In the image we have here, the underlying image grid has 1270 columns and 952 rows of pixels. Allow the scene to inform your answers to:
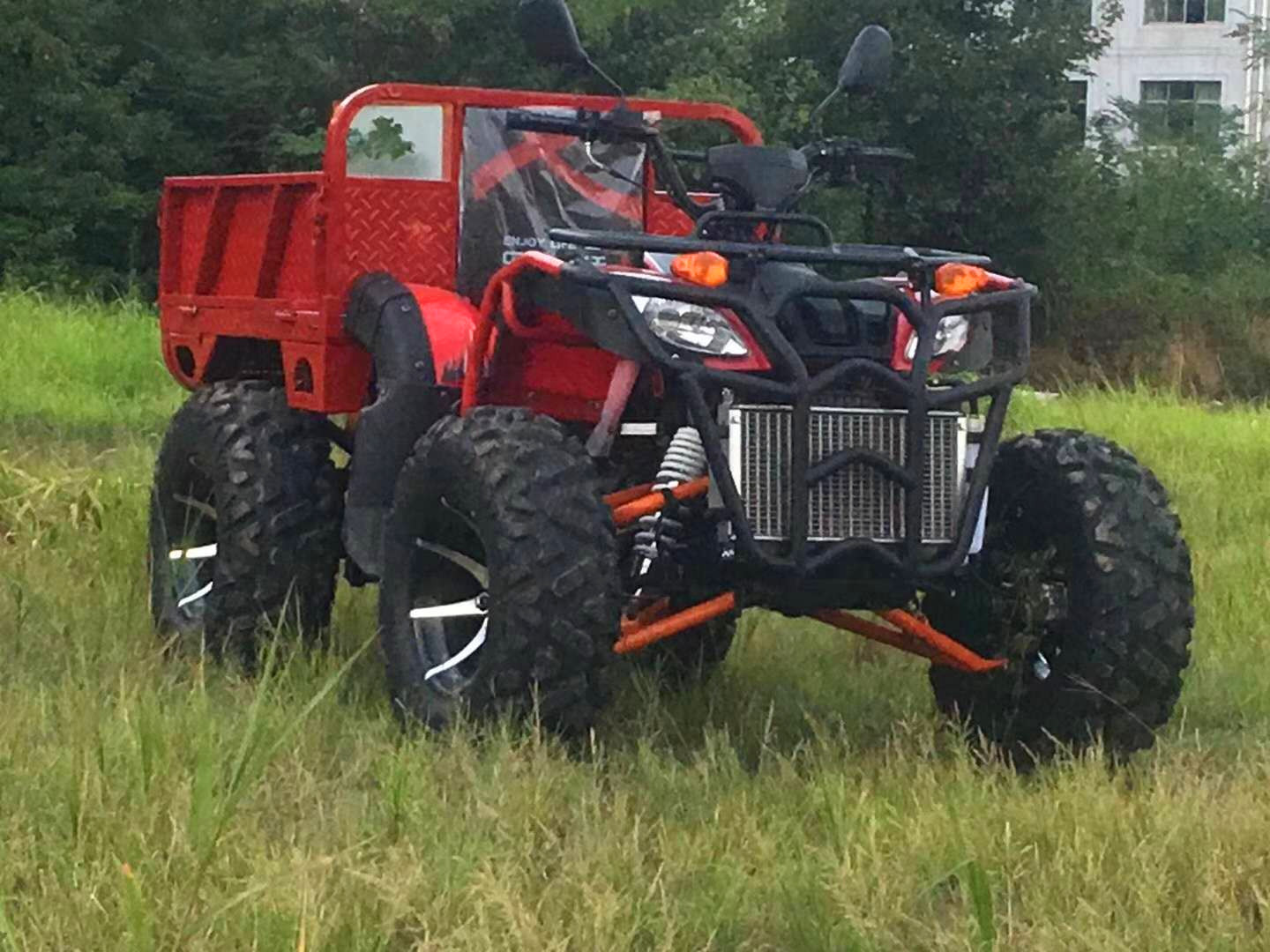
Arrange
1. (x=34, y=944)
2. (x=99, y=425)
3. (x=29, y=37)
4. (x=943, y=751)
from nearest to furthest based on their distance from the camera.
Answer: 1. (x=34, y=944)
2. (x=943, y=751)
3. (x=99, y=425)
4. (x=29, y=37)

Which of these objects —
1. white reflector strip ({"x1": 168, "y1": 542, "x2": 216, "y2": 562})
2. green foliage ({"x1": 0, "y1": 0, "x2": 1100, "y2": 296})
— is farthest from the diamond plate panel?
green foliage ({"x1": 0, "y1": 0, "x2": 1100, "y2": 296})

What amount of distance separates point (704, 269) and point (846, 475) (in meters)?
0.56

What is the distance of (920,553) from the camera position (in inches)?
185

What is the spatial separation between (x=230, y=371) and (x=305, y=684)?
1880mm

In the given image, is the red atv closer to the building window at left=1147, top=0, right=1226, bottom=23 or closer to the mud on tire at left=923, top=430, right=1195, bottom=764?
the mud on tire at left=923, top=430, right=1195, bottom=764

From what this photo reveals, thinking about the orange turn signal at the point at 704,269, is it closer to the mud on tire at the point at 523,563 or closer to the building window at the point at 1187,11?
the mud on tire at the point at 523,563

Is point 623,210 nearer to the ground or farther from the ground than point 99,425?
farther from the ground

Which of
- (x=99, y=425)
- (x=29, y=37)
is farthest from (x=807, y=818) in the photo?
(x=29, y=37)

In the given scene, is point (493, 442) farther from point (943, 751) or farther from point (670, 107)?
point (670, 107)

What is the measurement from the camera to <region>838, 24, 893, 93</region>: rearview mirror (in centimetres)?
560

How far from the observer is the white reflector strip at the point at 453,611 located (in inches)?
193

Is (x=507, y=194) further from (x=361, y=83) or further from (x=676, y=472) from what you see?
(x=361, y=83)

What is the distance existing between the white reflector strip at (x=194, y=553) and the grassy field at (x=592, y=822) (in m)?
0.33

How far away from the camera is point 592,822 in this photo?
4129 mm
